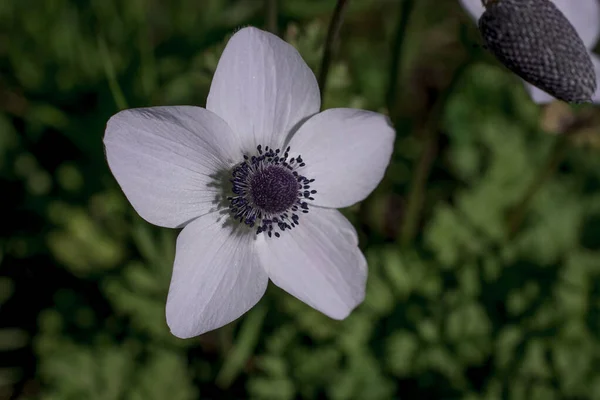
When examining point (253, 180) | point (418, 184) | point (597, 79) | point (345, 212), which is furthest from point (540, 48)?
point (418, 184)

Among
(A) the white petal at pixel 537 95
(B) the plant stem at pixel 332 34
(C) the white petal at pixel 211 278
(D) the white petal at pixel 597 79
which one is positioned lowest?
(C) the white petal at pixel 211 278

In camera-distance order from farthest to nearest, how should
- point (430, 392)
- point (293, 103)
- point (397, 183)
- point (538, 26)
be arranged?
point (397, 183), point (430, 392), point (293, 103), point (538, 26)

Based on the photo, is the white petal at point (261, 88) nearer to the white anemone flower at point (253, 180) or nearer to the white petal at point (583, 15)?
the white anemone flower at point (253, 180)

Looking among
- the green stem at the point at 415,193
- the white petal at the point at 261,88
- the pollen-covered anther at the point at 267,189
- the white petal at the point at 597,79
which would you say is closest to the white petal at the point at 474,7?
the white petal at the point at 597,79

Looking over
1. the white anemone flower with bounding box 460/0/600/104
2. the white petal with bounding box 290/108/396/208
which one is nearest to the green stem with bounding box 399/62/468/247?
the white anemone flower with bounding box 460/0/600/104

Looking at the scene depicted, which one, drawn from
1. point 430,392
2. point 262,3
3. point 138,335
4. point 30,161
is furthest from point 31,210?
point 430,392

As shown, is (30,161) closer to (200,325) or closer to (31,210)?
(31,210)

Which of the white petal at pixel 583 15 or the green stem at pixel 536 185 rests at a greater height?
the white petal at pixel 583 15
